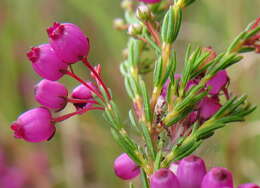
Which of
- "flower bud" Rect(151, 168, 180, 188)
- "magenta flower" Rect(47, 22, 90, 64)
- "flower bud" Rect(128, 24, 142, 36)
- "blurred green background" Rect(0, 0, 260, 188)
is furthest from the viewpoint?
"blurred green background" Rect(0, 0, 260, 188)

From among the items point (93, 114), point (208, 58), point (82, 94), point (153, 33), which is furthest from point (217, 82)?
point (93, 114)

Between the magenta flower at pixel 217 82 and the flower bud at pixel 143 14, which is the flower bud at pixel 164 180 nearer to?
the magenta flower at pixel 217 82

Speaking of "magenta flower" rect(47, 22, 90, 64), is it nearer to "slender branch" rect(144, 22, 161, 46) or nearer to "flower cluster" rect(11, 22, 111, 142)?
"flower cluster" rect(11, 22, 111, 142)

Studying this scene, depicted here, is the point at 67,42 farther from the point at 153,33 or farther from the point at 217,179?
the point at 217,179

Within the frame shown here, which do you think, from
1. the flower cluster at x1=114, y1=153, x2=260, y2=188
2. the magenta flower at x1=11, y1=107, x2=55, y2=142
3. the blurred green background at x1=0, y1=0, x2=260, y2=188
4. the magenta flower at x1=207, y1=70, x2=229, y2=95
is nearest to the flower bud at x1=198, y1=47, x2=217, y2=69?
the magenta flower at x1=207, y1=70, x2=229, y2=95

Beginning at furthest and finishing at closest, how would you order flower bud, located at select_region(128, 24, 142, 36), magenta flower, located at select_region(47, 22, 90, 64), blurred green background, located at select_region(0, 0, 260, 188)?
blurred green background, located at select_region(0, 0, 260, 188) → flower bud, located at select_region(128, 24, 142, 36) → magenta flower, located at select_region(47, 22, 90, 64)

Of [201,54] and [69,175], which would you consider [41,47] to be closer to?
[201,54]

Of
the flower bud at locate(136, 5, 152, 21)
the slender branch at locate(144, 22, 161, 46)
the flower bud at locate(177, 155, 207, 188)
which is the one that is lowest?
the flower bud at locate(177, 155, 207, 188)

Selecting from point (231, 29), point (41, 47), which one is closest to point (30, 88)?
point (231, 29)
